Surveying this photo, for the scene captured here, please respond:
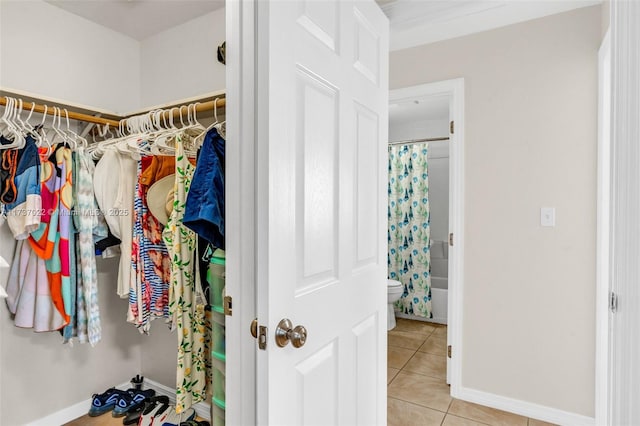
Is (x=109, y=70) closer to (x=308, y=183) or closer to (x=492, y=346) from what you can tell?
(x=308, y=183)

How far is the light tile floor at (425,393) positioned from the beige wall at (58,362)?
1786 millimetres

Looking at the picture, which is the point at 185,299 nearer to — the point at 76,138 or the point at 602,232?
the point at 76,138

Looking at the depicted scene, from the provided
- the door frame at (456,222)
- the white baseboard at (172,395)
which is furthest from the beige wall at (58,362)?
the door frame at (456,222)

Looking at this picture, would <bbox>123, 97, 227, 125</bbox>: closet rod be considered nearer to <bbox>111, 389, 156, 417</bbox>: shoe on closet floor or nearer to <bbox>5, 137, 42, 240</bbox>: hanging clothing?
<bbox>5, 137, 42, 240</bbox>: hanging clothing

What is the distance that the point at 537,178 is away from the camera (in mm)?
2209

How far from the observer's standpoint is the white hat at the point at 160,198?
171 cm

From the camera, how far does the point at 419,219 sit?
4.15 metres

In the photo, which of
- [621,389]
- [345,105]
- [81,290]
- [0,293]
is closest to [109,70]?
[81,290]

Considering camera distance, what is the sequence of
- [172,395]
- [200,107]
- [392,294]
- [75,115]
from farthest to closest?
[392,294]
[172,395]
[75,115]
[200,107]

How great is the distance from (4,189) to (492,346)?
2.76 m

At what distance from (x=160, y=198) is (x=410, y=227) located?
305 cm

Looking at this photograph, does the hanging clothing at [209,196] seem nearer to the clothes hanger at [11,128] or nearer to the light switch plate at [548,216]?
the clothes hanger at [11,128]

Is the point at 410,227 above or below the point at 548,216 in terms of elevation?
below

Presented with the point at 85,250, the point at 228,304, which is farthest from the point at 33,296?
the point at 228,304
